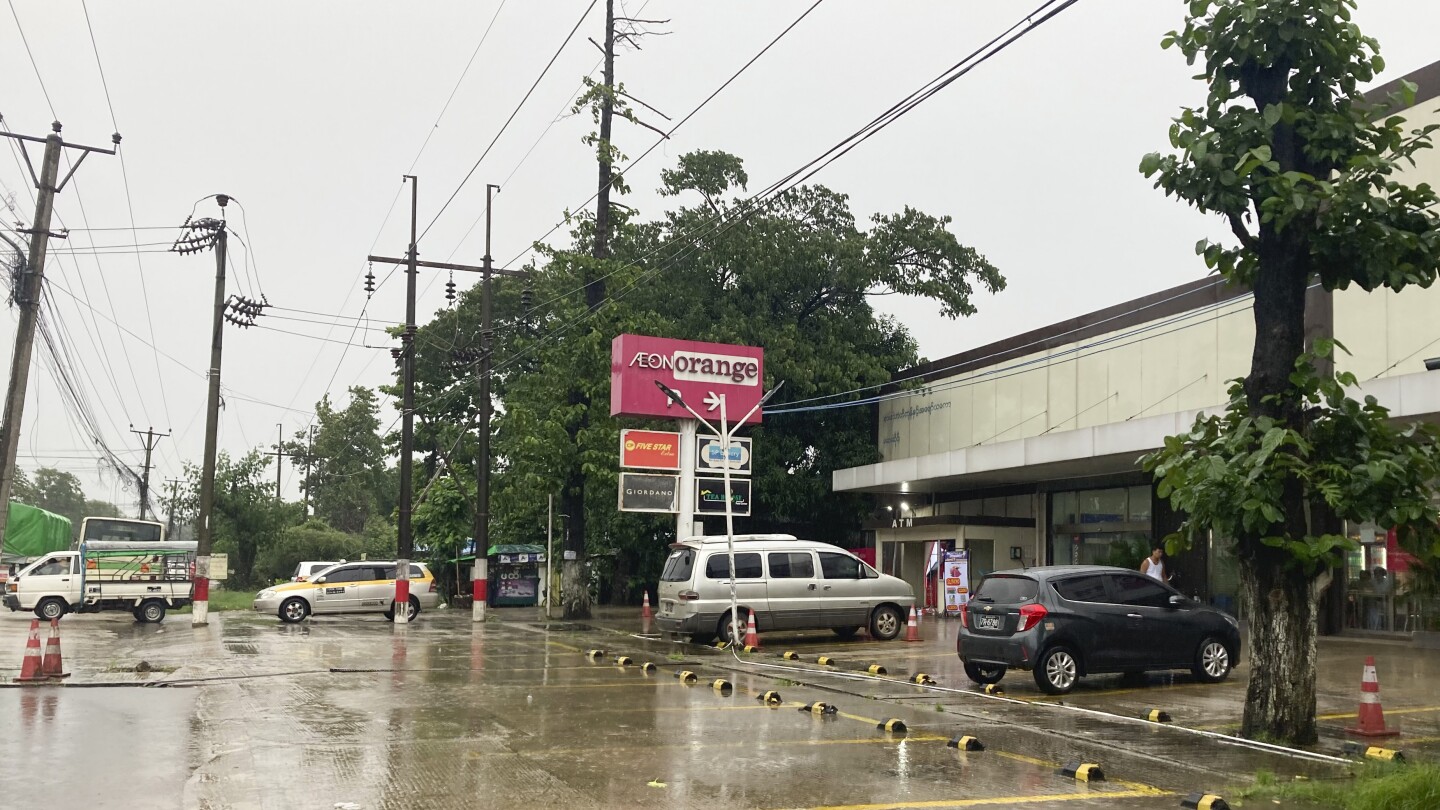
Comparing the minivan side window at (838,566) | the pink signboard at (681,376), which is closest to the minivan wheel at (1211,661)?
the minivan side window at (838,566)

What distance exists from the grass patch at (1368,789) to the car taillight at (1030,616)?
514cm

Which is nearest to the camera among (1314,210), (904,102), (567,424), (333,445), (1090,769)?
(1090,769)

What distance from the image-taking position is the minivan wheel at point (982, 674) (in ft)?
51.2

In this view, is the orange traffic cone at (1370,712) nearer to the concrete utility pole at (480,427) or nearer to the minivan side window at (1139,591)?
the minivan side window at (1139,591)

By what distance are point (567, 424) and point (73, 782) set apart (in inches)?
904

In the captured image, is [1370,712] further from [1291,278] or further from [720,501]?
[720,501]

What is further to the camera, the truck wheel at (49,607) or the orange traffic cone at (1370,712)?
the truck wheel at (49,607)

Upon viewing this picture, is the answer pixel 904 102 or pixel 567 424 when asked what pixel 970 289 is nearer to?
pixel 567 424

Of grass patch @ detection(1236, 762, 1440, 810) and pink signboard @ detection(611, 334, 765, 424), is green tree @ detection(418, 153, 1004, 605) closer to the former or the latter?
pink signboard @ detection(611, 334, 765, 424)

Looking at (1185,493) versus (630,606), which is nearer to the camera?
(1185,493)

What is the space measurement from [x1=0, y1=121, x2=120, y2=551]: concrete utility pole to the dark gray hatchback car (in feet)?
54.2

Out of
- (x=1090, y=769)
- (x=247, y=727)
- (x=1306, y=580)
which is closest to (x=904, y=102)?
(x=1306, y=580)

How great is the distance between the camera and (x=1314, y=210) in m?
10.7

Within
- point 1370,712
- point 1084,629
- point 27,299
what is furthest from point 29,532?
point 1370,712
